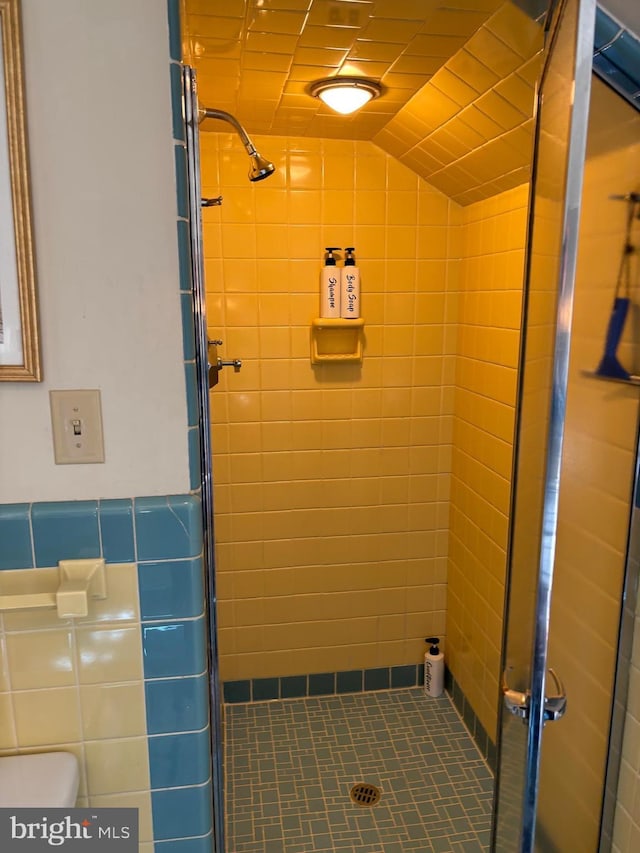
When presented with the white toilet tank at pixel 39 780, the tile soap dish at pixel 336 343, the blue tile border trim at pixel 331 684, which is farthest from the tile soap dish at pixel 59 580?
the blue tile border trim at pixel 331 684

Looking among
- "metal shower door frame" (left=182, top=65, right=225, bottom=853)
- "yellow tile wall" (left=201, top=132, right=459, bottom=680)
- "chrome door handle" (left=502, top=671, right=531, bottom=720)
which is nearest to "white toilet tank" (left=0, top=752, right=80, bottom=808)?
"metal shower door frame" (left=182, top=65, right=225, bottom=853)

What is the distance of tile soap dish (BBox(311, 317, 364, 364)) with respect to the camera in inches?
90.1

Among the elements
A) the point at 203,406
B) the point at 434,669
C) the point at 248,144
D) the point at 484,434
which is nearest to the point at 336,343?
the point at 484,434

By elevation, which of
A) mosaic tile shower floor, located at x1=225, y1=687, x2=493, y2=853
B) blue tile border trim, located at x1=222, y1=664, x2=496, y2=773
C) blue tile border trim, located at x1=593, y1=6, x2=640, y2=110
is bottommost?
mosaic tile shower floor, located at x1=225, y1=687, x2=493, y2=853

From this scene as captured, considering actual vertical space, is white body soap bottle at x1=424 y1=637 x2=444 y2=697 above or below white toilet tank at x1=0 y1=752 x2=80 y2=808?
below

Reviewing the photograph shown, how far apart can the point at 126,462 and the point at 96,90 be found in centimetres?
59

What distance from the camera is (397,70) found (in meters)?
1.63

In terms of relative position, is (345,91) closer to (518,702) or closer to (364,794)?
(518,702)

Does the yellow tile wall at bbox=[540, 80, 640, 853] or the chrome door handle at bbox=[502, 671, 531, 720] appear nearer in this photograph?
the chrome door handle at bbox=[502, 671, 531, 720]

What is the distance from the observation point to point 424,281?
2354 mm

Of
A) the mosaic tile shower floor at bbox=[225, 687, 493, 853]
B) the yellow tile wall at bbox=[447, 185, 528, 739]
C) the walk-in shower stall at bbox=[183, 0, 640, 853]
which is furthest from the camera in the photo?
the yellow tile wall at bbox=[447, 185, 528, 739]

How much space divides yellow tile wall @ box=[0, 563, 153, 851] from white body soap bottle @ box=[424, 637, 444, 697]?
165 centimetres

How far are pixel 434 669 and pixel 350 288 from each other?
5.19 feet

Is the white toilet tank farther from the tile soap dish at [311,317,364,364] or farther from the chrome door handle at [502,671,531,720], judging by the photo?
the tile soap dish at [311,317,364,364]
